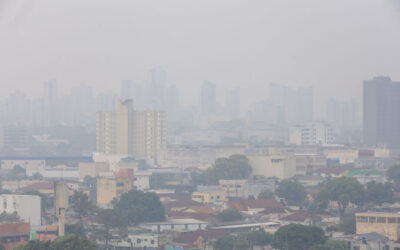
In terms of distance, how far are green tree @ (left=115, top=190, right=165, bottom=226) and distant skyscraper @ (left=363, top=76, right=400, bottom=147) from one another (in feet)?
78.3

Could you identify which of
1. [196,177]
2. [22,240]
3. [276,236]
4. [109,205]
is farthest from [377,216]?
[196,177]

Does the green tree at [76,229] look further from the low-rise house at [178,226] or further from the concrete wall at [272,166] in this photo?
the concrete wall at [272,166]

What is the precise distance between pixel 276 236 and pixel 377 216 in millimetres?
1632

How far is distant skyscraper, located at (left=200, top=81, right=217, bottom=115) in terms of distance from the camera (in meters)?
54.8

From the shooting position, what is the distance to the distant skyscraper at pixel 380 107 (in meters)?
38.1

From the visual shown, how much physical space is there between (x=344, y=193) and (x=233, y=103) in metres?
41.0

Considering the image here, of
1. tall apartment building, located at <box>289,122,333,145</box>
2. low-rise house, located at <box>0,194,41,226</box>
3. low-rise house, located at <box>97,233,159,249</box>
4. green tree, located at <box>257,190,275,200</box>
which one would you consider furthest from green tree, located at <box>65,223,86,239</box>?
tall apartment building, located at <box>289,122,333,145</box>

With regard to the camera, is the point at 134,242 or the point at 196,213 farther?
the point at 196,213

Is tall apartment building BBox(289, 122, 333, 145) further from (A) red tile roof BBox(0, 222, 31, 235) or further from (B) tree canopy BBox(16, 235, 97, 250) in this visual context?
(B) tree canopy BBox(16, 235, 97, 250)

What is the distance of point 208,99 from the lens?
55750 millimetres

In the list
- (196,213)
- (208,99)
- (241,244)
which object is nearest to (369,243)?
(241,244)

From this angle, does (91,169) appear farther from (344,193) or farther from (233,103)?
(233,103)

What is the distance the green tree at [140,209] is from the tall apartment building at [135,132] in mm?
14089

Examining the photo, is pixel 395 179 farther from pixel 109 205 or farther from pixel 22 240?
pixel 22 240
